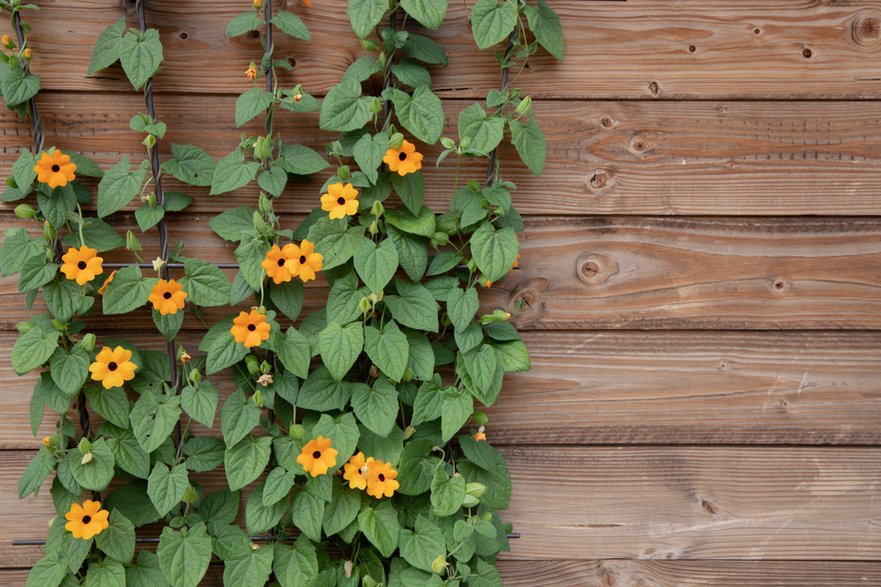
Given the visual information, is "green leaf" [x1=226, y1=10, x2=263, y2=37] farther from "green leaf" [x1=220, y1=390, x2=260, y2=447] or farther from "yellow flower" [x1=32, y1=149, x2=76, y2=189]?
"green leaf" [x1=220, y1=390, x2=260, y2=447]

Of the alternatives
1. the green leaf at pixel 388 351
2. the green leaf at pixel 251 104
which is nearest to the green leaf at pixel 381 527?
the green leaf at pixel 388 351

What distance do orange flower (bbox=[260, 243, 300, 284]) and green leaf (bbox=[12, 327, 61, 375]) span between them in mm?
353

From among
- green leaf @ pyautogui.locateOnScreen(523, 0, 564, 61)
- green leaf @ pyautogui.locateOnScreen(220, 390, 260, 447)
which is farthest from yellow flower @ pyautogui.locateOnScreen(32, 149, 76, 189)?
green leaf @ pyautogui.locateOnScreen(523, 0, 564, 61)

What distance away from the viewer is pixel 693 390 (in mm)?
1270

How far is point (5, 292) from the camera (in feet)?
3.90

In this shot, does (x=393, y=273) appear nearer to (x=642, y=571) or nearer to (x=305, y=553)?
(x=305, y=553)

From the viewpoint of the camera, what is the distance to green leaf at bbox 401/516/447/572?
114cm

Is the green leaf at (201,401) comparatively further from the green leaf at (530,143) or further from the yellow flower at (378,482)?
the green leaf at (530,143)

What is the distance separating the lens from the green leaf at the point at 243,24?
1.10 meters

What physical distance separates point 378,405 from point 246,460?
0.23 m

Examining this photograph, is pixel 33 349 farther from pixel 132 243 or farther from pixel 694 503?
pixel 694 503

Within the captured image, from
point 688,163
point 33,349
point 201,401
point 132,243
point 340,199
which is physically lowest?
point 33,349

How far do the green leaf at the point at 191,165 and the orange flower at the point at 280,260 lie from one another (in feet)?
0.60

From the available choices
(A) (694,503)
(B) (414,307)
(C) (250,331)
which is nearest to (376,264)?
(B) (414,307)
